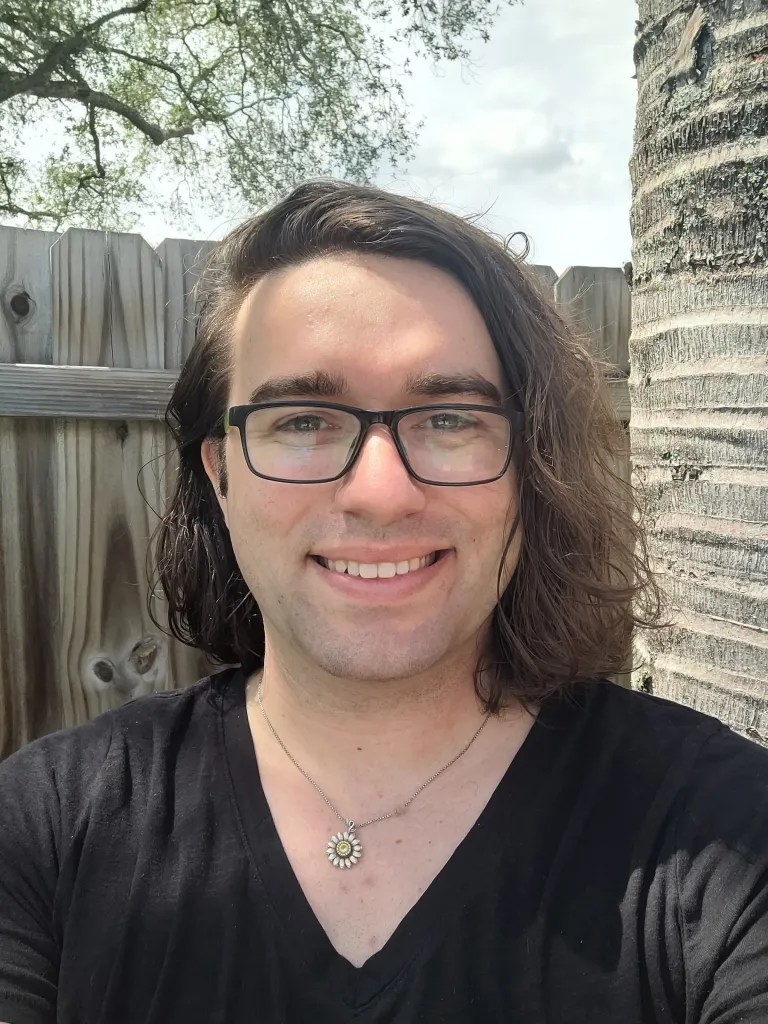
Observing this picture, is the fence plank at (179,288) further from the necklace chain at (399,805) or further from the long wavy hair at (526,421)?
the necklace chain at (399,805)

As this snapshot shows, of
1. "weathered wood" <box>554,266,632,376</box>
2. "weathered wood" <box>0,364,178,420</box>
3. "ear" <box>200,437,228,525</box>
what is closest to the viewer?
"ear" <box>200,437,228,525</box>

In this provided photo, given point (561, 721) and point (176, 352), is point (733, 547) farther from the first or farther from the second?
point (176, 352)

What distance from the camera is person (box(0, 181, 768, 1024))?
108cm

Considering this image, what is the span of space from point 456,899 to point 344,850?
245mm

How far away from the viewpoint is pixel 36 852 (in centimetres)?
124

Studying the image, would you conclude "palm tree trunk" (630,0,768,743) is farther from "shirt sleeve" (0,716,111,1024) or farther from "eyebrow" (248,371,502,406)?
"shirt sleeve" (0,716,111,1024)

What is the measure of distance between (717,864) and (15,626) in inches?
80.3

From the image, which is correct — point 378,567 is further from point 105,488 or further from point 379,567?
point 105,488

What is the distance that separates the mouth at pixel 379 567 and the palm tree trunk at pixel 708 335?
524 mm

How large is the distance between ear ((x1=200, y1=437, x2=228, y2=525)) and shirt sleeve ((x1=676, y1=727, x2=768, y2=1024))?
3.63 feet

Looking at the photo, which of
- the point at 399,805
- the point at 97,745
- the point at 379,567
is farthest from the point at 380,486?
the point at 97,745

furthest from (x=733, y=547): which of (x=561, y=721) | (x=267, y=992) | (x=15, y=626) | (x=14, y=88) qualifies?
(x=14, y=88)

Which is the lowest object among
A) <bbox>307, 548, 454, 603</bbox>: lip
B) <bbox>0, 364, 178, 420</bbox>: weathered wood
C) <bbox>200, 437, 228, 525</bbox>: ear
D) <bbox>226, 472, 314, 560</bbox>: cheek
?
<bbox>307, 548, 454, 603</bbox>: lip

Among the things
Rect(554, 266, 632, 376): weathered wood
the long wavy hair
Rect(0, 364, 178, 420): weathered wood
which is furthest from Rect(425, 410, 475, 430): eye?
Rect(554, 266, 632, 376): weathered wood
